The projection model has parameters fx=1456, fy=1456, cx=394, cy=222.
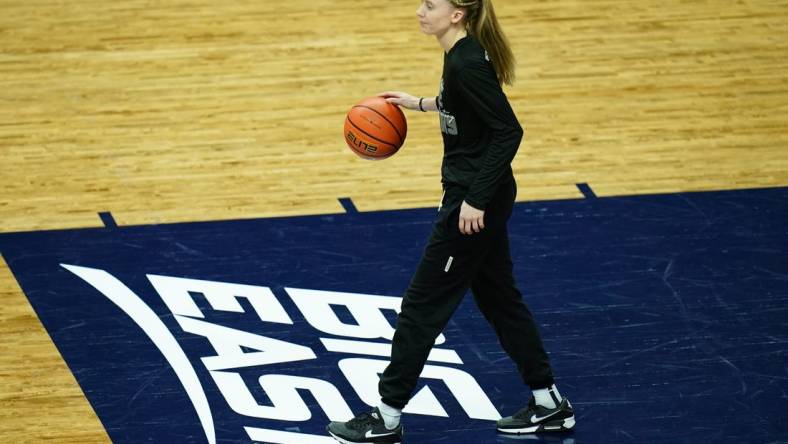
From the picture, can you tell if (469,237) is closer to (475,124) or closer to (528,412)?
(475,124)

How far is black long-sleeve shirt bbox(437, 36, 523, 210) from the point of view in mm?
4973

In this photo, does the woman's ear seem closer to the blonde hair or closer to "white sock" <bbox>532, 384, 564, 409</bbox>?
the blonde hair

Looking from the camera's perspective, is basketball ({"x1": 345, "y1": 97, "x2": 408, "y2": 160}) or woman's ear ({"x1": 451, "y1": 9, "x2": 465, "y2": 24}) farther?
basketball ({"x1": 345, "y1": 97, "x2": 408, "y2": 160})

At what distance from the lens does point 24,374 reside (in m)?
5.91

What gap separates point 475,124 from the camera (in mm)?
5109

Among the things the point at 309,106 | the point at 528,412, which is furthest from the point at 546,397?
the point at 309,106

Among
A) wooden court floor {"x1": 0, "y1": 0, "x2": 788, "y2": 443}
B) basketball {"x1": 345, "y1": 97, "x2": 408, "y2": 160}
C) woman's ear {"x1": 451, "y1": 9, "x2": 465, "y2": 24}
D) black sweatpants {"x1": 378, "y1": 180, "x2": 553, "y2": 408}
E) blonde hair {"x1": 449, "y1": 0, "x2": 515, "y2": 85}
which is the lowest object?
wooden court floor {"x1": 0, "y1": 0, "x2": 788, "y2": 443}

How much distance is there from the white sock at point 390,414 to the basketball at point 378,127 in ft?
3.27

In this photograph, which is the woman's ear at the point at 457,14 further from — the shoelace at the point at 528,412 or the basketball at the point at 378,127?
the shoelace at the point at 528,412

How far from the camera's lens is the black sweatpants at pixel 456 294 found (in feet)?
17.1

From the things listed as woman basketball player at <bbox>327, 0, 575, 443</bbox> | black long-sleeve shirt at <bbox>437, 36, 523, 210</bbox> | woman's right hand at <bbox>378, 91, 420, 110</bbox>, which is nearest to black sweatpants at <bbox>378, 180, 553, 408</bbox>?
woman basketball player at <bbox>327, 0, 575, 443</bbox>

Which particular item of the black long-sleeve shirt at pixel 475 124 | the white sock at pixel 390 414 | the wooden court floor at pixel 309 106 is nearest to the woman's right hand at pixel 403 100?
the black long-sleeve shirt at pixel 475 124

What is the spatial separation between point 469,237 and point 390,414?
0.73 metres

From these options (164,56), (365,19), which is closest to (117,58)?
(164,56)
